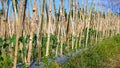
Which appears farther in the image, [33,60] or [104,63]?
[33,60]

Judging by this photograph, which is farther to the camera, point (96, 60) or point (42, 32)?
point (42, 32)

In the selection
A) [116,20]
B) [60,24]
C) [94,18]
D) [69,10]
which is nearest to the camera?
[60,24]

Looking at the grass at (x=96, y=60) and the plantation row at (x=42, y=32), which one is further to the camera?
the grass at (x=96, y=60)

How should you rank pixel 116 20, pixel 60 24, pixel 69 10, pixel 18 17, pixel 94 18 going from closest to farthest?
pixel 18 17 → pixel 60 24 → pixel 69 10 → pixel 94 18 → pixel 116 20

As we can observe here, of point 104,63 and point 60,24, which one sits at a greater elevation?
point 60,24

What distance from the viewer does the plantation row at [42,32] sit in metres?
8.98

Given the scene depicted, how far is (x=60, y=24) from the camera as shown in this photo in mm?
15625

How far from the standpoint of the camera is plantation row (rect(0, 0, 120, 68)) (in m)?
8.98

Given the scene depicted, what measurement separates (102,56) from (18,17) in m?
5.64

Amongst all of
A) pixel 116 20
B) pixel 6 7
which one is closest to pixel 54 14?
pixel 6 7

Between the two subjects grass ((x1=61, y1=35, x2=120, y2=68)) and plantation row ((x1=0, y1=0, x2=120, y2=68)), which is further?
grass ((x1=61, y1=35, x2=120, y2=68))

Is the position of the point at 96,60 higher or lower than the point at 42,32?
lower

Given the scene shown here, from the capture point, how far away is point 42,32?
14242 mm

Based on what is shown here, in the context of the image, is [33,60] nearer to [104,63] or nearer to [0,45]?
[0,45]
